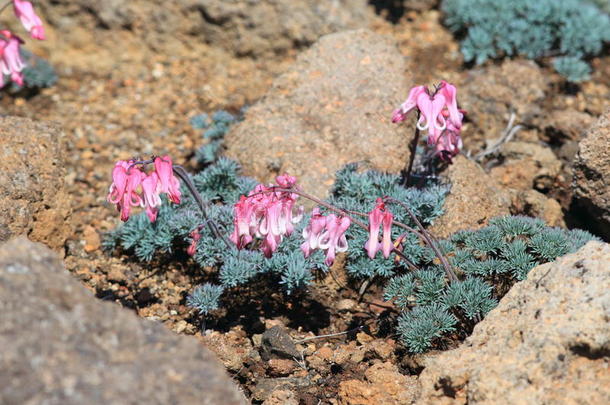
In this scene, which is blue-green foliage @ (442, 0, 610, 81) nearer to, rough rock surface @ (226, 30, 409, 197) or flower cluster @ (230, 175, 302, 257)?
rough rock surface @ (226, 30, 409, 197)

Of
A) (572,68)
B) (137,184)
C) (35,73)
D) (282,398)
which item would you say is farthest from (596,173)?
(35,73)

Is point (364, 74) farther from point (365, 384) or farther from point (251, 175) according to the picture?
point (365, 384)

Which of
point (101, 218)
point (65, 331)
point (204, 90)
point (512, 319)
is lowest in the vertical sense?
point (101, 218)

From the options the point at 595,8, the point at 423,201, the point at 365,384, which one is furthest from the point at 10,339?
the point at 595,8

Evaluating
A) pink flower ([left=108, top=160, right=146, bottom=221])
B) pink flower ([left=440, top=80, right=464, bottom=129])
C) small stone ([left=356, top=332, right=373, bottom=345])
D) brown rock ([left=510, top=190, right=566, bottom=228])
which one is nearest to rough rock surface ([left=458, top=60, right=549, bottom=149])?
brown rock ([left=510, top=190, right=566, bottom=228])

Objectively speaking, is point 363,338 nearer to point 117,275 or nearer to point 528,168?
point 117,275

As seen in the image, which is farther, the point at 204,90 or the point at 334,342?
the point at 204,90

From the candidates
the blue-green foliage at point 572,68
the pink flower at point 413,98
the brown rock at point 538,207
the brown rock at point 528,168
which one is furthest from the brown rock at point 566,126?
the pink flower at point 413,98

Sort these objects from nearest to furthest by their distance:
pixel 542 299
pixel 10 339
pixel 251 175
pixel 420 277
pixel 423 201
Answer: pixel 10 339 < pixel 542 299 < pixel 420 277 < pixel 423 201 < pixel 251 175
